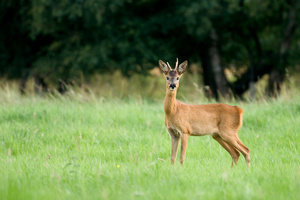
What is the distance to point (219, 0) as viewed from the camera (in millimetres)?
15703

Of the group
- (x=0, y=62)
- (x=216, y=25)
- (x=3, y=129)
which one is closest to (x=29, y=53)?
(x=0, y=62)

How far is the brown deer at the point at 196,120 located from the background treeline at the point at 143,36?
321 inches

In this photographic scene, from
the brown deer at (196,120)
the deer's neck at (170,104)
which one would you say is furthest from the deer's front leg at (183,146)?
the deer's neck at (170,104)

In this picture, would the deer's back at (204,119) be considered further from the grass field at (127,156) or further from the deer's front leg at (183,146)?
the grass field at (127,156)

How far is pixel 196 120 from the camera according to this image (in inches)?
246

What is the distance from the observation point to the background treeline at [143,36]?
15.3 meters

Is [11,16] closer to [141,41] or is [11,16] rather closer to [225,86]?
[141,41]

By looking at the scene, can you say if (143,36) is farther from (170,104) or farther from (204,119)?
(170,104)

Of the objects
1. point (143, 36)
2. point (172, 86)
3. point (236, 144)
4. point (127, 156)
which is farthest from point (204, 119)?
point (143, 36)

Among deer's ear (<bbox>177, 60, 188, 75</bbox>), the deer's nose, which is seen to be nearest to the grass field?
the deer's nose

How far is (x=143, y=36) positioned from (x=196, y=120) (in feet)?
34.4

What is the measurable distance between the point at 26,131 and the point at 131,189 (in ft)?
11.5

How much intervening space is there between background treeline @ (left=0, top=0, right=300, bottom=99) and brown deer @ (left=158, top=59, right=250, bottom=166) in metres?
8.16

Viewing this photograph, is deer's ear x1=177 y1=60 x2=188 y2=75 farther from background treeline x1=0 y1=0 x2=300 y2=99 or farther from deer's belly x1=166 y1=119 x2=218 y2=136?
background treeline x1=0 y1=0 x2=300 y2=99
